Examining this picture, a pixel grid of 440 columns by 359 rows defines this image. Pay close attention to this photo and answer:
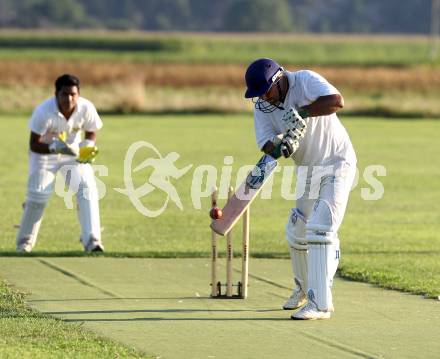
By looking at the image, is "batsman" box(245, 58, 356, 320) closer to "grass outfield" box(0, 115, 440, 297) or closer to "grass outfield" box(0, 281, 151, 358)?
"grass outfield" box(0, 281, 151, 358)

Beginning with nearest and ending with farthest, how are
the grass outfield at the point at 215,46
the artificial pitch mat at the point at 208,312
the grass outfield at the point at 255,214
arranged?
1. the artificial pitch mat at the point at 208,312
2. the grass outfield at the point at 255,214
3. the grass outfield at the point at 215,46

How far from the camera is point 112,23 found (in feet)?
532

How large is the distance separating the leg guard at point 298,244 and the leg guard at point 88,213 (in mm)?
4171

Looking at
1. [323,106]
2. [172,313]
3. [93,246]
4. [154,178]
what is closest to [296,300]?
[172,313]

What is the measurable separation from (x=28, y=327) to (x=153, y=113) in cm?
3536

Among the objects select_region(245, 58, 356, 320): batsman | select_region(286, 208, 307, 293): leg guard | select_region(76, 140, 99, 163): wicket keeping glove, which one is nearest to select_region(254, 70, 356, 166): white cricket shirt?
select_region(245, 58, 356, 320): batsman

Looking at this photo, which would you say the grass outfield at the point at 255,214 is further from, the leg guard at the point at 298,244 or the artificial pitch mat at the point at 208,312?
the leg guard at the point at 298,244

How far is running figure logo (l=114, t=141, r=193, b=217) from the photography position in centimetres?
2012

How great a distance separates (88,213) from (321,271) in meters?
4.75

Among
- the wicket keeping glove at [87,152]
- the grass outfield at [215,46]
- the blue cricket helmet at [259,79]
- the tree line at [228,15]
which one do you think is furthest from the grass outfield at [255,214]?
the tree line at [228,15]

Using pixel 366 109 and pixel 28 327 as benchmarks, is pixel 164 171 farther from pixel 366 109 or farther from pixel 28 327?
pixel 366 109

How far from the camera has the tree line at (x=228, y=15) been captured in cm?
15988

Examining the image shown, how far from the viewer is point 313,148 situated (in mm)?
9719

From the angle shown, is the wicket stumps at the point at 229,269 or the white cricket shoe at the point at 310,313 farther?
the wicket stumps at the point at 229,269
